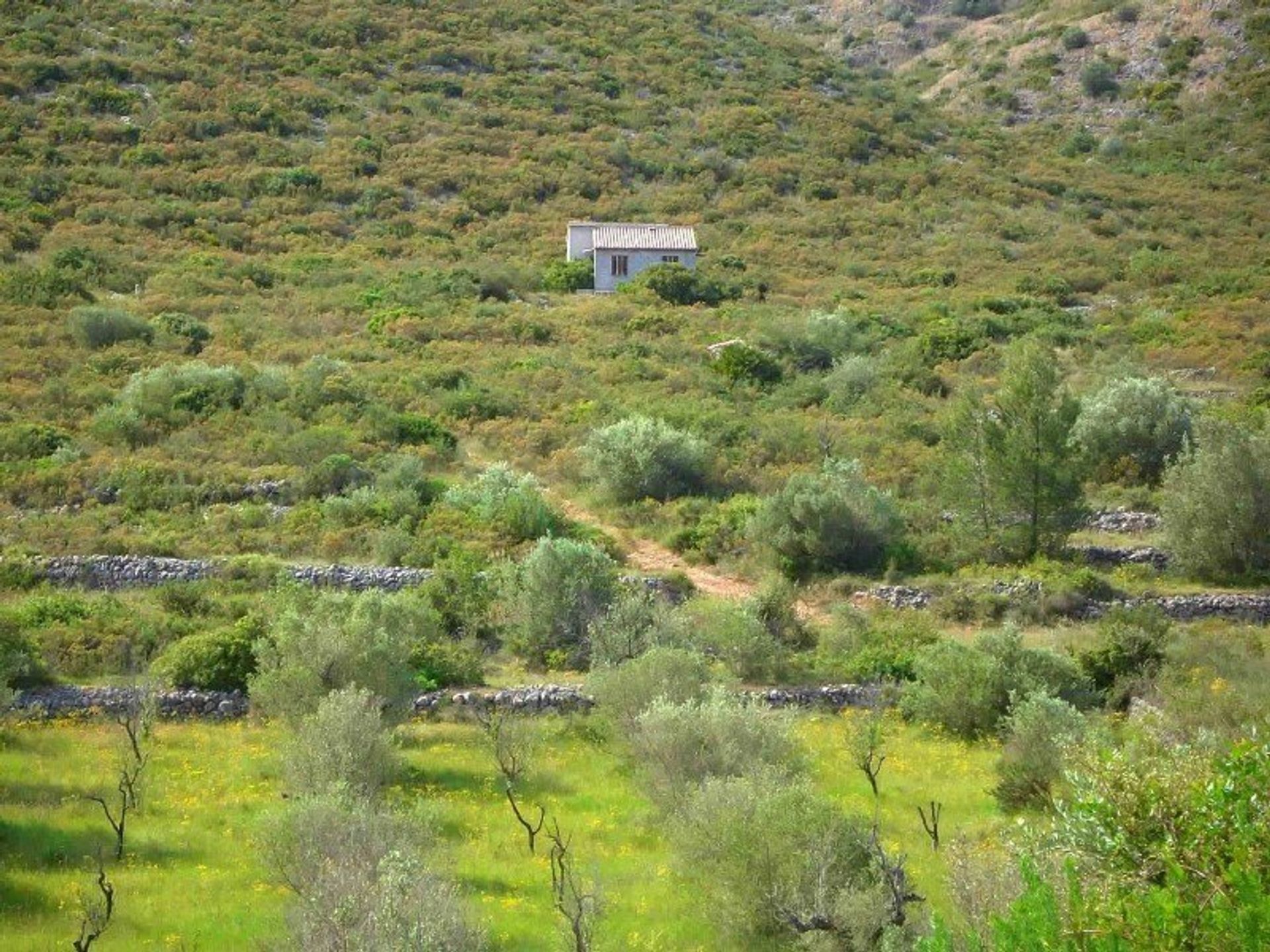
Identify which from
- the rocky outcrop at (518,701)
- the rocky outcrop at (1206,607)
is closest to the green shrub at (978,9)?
the rocky outcrop at (1206,607)

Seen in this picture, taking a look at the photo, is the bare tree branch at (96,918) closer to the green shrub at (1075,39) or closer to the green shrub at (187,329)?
the green shrub at (187,329)

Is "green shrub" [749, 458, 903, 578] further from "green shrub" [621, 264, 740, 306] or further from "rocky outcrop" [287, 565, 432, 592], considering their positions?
"green shrub" [621, 264, 740, 306]

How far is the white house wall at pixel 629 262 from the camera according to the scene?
3900cm

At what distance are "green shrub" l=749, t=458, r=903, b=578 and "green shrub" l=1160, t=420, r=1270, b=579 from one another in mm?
4376

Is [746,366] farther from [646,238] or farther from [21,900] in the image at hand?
[21,900]

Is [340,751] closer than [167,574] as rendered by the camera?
Yes

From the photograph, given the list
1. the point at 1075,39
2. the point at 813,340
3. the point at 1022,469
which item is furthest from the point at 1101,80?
the point at 1022,469

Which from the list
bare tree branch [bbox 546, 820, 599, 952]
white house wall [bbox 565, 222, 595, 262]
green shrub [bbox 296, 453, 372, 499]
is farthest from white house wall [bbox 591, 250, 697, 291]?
bare tree branch [bbox 546, 820, 599, 952]

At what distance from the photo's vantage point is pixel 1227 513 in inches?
734

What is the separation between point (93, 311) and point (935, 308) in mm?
22560

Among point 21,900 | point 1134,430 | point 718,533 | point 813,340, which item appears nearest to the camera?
point 21,900

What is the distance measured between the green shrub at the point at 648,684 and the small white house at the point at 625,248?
27175 mm

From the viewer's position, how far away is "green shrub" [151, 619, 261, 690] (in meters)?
14.4

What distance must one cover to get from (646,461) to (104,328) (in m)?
15.2
